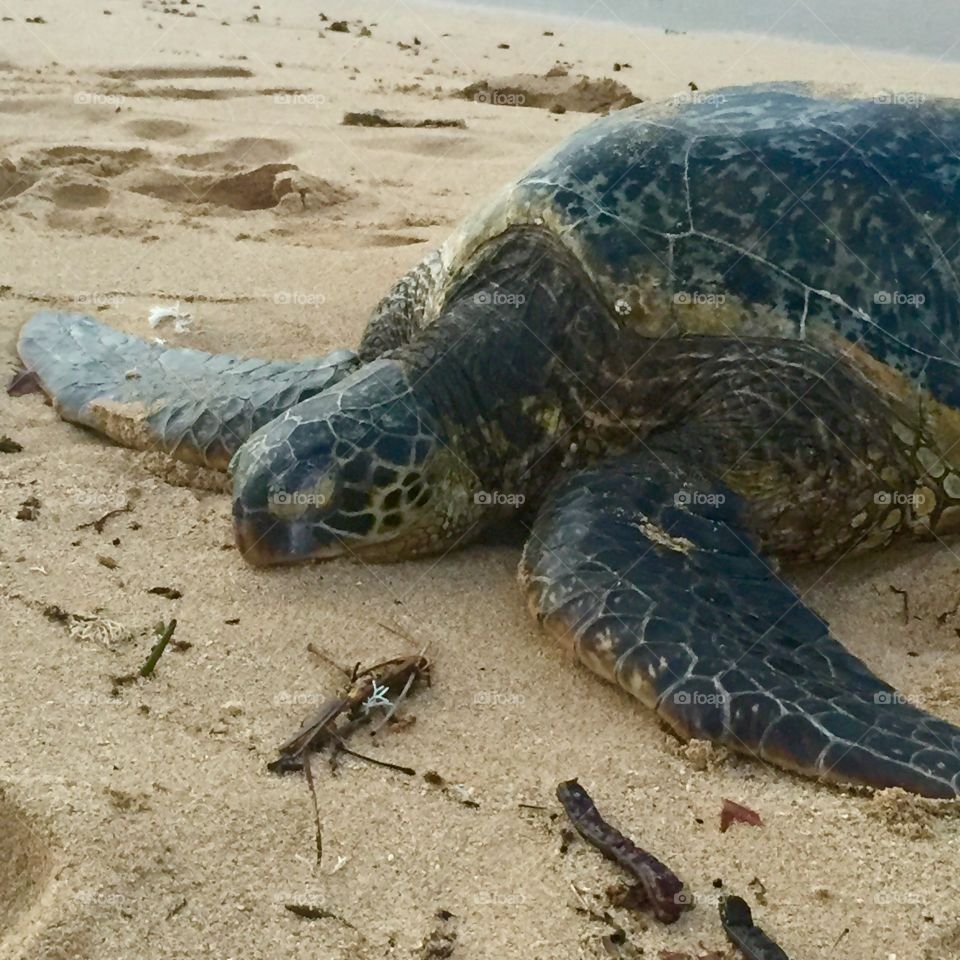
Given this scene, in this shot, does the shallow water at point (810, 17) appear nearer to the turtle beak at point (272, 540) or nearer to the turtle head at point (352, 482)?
the turtle head at point (352, 482)

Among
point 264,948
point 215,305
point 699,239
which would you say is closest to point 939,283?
point 699,239

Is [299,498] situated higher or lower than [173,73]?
lower

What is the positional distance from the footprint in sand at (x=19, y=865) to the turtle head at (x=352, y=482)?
86cm

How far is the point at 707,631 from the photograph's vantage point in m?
1.94

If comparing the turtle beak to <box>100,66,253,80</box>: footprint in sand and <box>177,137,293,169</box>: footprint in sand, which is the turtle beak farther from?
<box>100,66,253,80</box>: footprint in sand

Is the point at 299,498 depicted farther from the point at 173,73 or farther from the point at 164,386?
the point at 173,73

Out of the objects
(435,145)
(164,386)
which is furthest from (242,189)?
(164,386)

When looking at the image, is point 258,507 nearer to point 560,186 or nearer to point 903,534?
point 560,186

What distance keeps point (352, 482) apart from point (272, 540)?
19 centimetres

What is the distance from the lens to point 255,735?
173 centimetres

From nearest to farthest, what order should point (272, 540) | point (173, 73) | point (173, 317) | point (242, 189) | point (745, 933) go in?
point (745, 933) < point (272, 540) < point (173, 317) < point (242, 189) < point (173, 73)

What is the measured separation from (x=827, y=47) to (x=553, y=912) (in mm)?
8822

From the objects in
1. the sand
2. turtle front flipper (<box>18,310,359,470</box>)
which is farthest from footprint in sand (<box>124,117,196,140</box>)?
turtle front flipper (<box>18,310,359,470</box>)

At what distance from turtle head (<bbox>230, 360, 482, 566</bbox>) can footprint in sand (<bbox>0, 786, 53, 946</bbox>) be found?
0.86 m
